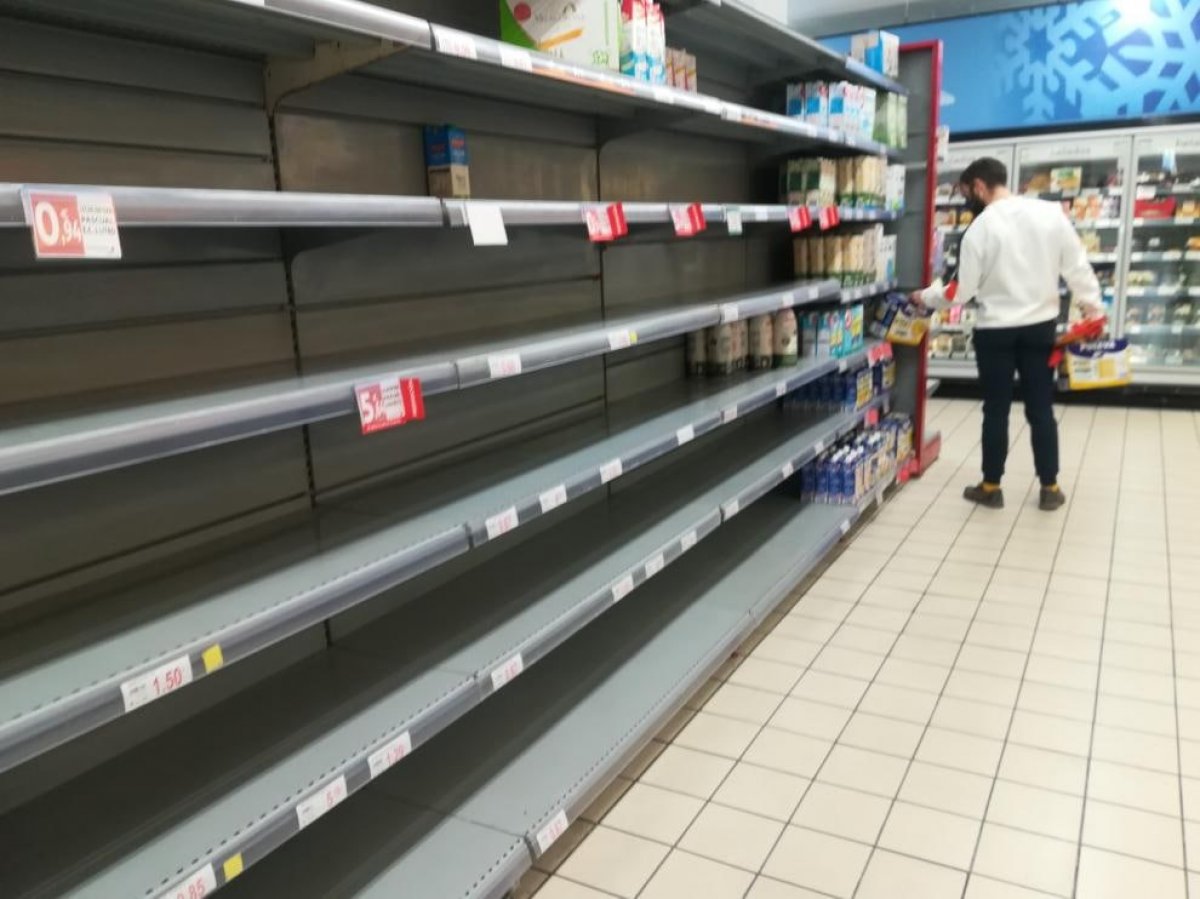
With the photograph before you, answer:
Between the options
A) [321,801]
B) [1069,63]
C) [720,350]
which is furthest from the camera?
[1069,63]

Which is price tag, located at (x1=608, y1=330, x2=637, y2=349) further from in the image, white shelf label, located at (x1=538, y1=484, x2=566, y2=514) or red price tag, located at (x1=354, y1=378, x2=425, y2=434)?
red price tag, located at (x1=354, y1=378, x2=425, y2=434)

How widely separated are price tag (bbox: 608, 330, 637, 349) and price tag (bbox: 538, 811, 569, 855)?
46.1 inches

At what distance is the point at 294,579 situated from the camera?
1.75m

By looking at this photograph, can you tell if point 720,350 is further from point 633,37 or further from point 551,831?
point 551,831

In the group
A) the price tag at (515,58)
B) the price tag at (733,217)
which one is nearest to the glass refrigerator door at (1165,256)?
the price tag at (733,217)

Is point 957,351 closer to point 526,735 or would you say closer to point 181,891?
point 526,735

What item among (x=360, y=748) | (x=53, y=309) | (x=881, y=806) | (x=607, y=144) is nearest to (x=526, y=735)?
(x=360, y=748)

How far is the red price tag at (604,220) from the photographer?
88.7 inches

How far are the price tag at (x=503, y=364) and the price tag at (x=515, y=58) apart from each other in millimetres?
608

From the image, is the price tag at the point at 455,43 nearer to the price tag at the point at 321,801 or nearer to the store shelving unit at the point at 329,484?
the store shelving unit at the point at 329,484

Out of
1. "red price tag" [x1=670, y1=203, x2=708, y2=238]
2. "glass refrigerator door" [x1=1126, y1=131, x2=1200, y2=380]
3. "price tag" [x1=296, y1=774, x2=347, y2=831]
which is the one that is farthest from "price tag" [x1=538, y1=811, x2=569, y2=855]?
"glass refrigerator door" [x1=1126, y1=131, x2=1200, y2=380]

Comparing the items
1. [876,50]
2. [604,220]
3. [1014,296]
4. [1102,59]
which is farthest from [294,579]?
[1102,59]

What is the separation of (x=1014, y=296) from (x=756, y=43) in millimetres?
1873

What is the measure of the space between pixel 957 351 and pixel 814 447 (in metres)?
4.80
